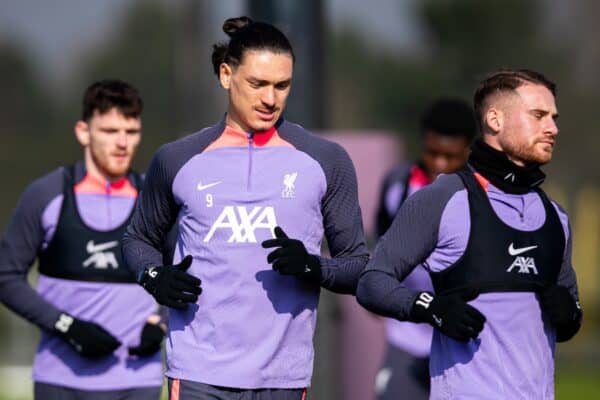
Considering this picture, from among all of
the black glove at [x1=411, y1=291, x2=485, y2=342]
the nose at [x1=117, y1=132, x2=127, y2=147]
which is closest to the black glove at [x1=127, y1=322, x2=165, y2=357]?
the nose at [x1=117, y1=132, x2=127, y2=147]

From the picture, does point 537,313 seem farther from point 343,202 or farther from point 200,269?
point 200,269

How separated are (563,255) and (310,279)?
1.06m

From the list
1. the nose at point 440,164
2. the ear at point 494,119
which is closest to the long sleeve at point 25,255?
the nose at point 440,164

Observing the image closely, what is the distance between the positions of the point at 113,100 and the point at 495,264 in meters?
2.90

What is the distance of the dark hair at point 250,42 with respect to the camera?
21.1 feet

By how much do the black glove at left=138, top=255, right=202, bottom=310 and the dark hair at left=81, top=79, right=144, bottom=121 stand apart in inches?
88.1

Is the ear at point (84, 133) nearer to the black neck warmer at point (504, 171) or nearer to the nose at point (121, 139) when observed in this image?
the nose at point (121, 139)

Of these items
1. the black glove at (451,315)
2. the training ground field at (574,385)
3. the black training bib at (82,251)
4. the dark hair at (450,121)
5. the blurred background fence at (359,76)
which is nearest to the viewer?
the black glove at (451,315)

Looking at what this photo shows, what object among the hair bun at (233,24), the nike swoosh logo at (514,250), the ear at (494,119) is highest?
the hair bun at (233,24)

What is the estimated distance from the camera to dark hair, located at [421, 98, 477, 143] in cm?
928

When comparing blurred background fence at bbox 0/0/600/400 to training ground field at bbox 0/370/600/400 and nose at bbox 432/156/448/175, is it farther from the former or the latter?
nose at bbox 432/156/448/175

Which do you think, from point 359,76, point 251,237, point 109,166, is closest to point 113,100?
point 109,166

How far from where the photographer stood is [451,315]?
19.9 feet

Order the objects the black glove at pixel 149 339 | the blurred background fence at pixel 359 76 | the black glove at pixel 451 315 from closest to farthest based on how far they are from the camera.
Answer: the black glove at pixel 451 315, the black glove at pixel 149 339, the blurred background fence at pixel 359 76
